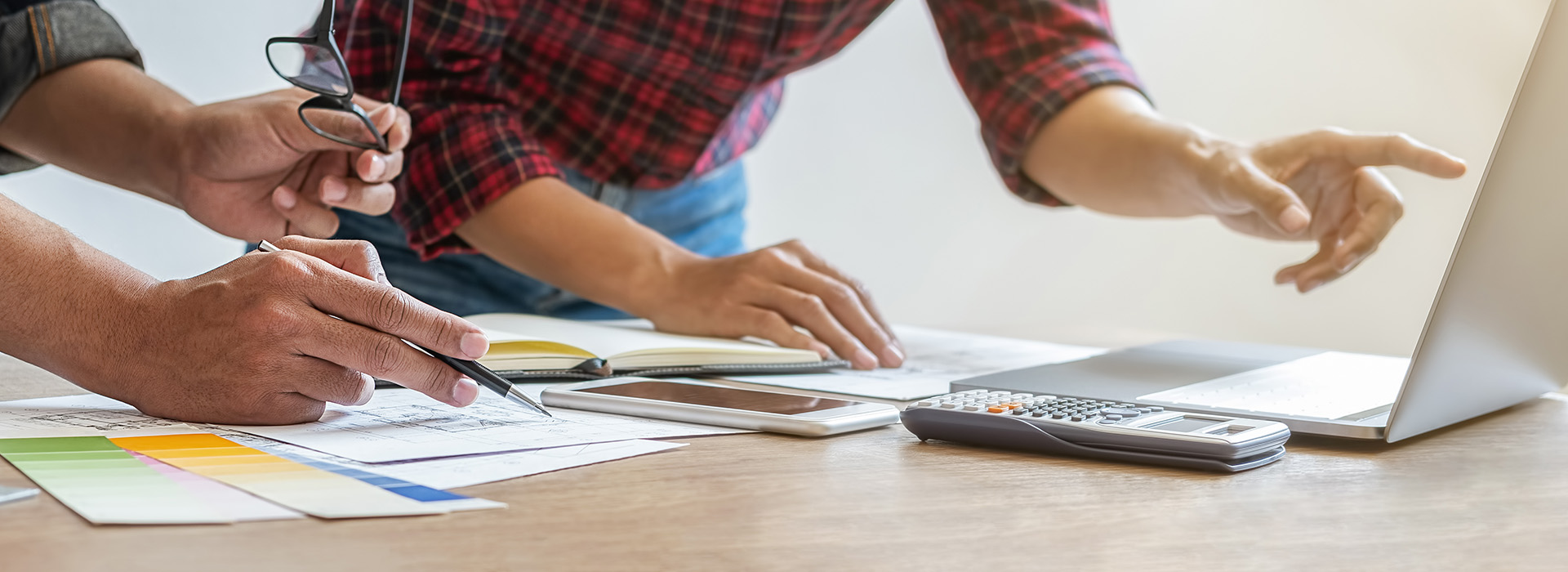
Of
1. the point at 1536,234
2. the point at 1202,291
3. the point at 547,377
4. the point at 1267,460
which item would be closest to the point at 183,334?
the point at 547,377

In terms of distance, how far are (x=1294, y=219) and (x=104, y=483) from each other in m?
0.92

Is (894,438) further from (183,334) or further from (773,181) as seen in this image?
(773,181)

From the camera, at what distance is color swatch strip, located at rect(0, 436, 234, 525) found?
0.45 metres

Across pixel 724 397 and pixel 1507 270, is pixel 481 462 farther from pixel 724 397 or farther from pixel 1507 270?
pixel 1507 270

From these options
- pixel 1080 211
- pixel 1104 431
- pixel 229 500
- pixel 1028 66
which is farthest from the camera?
pixel 1080 211

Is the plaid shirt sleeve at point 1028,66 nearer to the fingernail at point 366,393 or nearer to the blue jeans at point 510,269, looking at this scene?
the blue jeans at point 510,269

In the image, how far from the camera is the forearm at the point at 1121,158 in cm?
120

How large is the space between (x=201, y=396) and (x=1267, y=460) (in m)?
0.60

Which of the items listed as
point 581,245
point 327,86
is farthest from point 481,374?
point 581,245

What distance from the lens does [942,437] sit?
26.5 inches

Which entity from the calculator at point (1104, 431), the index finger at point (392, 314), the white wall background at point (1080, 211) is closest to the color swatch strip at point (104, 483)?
the index finger at point (392, 314)

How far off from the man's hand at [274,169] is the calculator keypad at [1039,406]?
2.06 feet

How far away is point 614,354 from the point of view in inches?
36.7

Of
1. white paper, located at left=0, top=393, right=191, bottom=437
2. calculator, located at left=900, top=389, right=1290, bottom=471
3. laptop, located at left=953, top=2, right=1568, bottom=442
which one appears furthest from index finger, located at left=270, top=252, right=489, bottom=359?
laptop, located at left=953, top=2, right=1568, bottom=442
